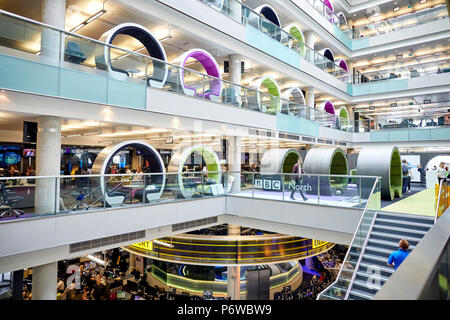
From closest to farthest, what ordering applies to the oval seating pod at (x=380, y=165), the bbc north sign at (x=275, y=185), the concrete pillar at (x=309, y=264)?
the bbc north sign at (x=275, y=185) → the oval seating pod at (x=380, y=165) → the concrete pillar at (x=309, y=264)

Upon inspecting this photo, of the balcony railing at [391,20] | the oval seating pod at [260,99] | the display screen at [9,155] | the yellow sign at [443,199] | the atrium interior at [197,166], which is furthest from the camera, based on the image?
the balcony railing at [391,20]

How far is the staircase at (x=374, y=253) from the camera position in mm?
6855

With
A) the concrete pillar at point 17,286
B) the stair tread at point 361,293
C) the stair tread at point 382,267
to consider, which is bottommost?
the concrete pillar at point 17,286

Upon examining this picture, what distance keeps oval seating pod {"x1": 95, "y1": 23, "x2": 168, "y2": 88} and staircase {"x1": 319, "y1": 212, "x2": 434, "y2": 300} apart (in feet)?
25.3

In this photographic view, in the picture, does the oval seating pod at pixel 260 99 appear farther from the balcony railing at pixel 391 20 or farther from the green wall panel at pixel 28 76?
the balcony railing at pixel 391 20

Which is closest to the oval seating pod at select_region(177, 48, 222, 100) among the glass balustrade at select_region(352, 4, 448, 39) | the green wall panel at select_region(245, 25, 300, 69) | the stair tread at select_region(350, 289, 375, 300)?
the green wall panel at select_region(245, 25, 300, 69)

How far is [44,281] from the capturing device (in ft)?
26.1

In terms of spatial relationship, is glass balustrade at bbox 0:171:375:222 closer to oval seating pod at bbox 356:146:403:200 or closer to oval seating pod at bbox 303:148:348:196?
oval seating pod at bbox 303:148:348:196

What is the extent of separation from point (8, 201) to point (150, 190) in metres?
3.72

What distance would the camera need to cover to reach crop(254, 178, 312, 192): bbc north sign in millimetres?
10219

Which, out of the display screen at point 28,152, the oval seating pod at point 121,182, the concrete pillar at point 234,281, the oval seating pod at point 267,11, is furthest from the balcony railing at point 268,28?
the display screen at point 28,152

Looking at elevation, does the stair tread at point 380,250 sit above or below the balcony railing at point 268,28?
below

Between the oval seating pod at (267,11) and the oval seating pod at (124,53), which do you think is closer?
the oval seating pod at (124,53)

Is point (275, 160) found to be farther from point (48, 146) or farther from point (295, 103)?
point (48, 146)
